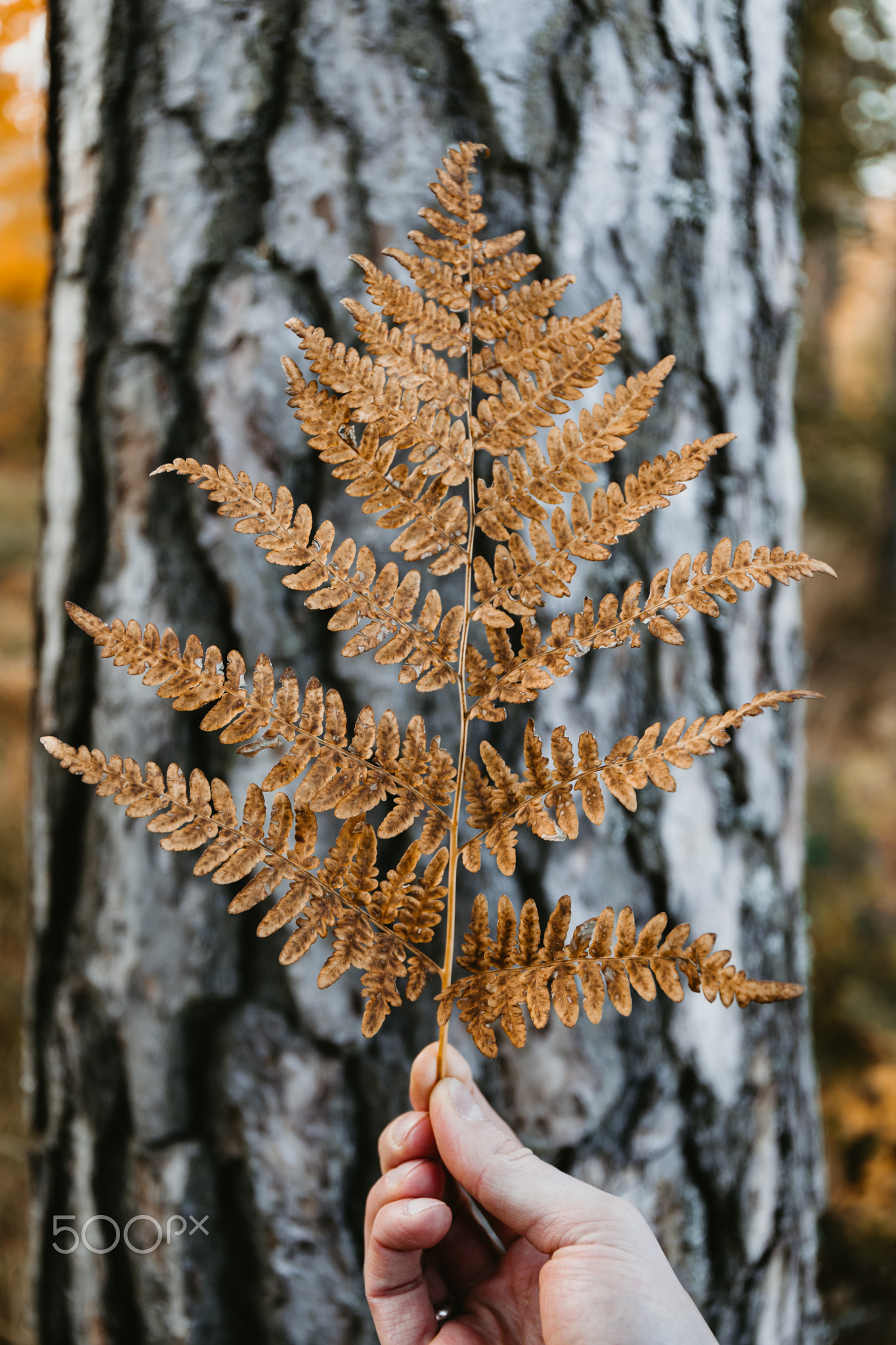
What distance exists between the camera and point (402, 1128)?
753mm

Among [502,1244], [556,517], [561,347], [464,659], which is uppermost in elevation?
[561,347]

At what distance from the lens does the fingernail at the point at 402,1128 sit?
0.75 m

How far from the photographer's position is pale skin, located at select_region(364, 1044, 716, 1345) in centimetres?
68

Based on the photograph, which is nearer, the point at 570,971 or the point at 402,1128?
the point at 570,971

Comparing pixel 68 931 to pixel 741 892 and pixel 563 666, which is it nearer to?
pixel 563 666

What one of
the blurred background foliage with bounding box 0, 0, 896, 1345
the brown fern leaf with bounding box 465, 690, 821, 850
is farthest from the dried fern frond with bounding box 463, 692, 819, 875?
the blurred background foliage with bounding box 0, 0, 896, 1345

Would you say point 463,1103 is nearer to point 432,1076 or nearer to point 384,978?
point 432,1076

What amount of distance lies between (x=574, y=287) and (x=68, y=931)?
3.52 feet

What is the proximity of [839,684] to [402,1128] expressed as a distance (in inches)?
222

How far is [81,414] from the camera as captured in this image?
3.35 feet

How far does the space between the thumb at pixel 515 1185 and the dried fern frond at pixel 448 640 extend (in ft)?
0.52

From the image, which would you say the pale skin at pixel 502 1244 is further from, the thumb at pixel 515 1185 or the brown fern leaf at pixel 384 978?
the brown fern leaf at pixel 384 978

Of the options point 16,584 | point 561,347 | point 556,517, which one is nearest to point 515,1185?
point 556,517

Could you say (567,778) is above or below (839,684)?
below
